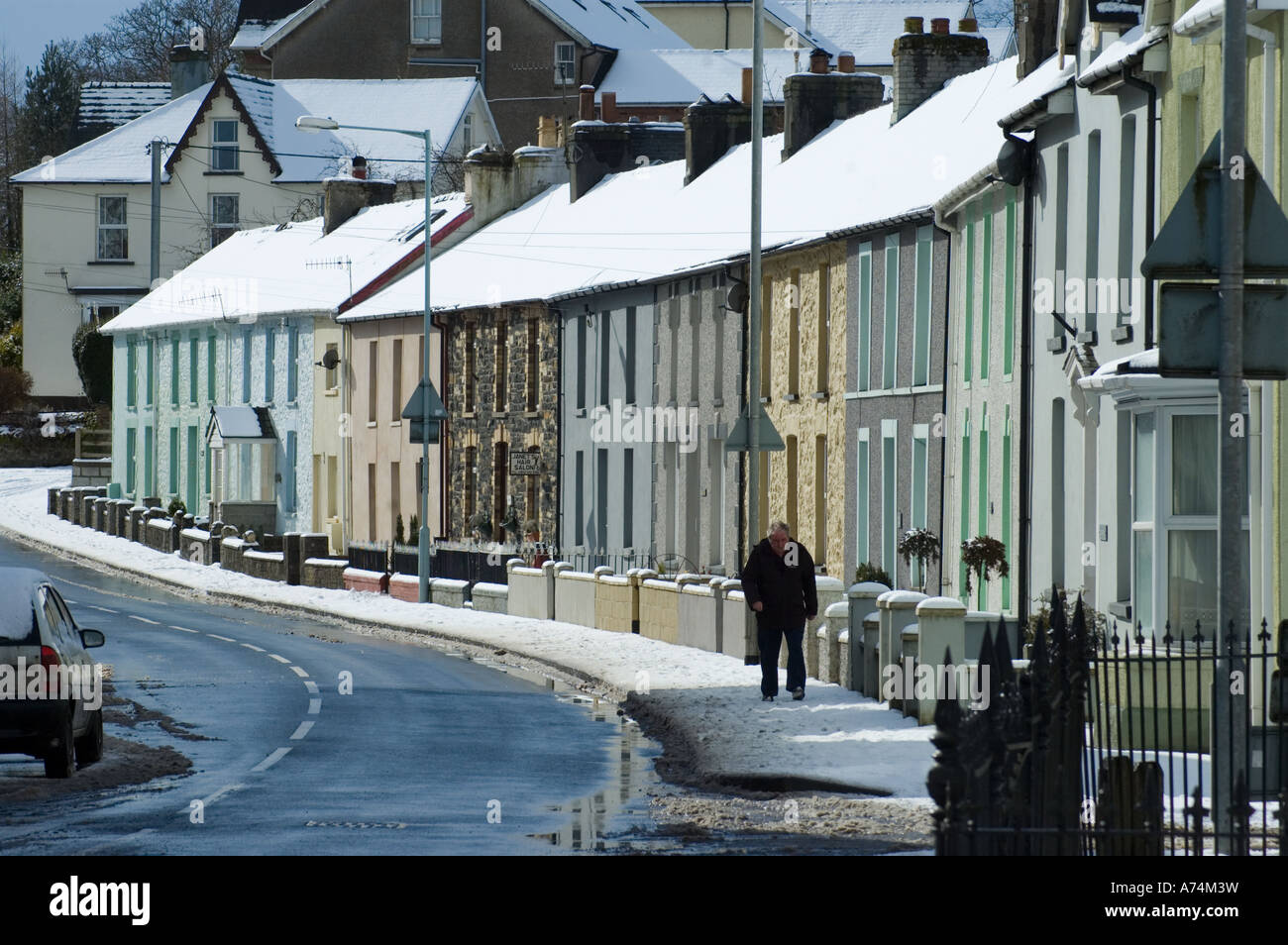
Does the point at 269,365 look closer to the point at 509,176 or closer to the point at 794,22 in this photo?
the point at 509,176

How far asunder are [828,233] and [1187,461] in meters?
15.9

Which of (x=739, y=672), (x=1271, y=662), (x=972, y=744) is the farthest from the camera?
(x=739, y=672)

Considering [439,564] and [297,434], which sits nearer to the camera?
[439,564]

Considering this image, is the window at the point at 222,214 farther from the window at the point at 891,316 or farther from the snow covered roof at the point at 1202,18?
the snow covered roof at the point at 1202,18

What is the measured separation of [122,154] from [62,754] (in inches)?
2640

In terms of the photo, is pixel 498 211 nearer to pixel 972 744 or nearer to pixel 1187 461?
pixel 1187 461

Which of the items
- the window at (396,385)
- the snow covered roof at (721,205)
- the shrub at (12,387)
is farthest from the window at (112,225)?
the window at (396,385)

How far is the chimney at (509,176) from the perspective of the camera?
58531 mm

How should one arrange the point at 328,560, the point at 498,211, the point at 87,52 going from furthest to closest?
the point at 87,52 → the point at 498,211 → the point at 328,560

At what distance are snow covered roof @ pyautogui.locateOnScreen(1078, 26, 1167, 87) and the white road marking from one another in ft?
30.9

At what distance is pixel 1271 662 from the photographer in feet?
60.3

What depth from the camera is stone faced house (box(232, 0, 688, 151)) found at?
8494 centimetres

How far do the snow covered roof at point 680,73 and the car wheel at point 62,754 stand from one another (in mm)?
65927
